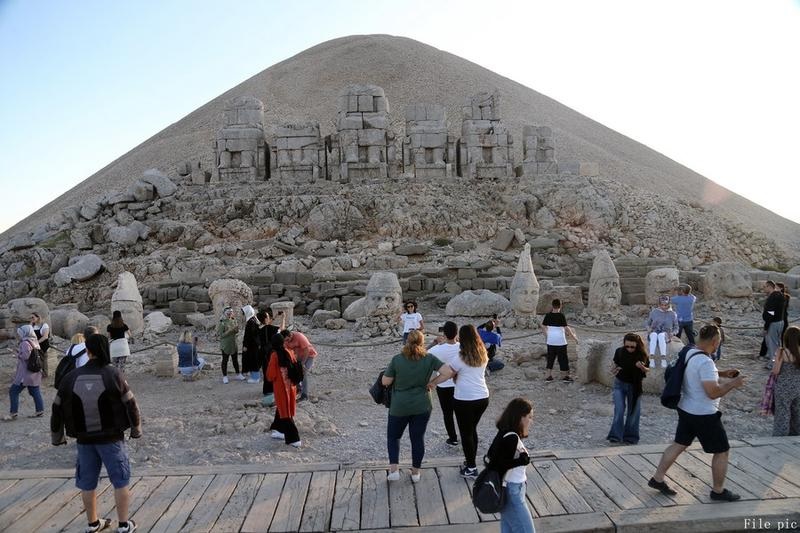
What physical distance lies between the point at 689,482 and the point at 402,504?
8.64ft

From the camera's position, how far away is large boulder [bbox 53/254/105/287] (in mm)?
20016

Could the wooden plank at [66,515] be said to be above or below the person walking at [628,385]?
below

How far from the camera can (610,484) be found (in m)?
5.54

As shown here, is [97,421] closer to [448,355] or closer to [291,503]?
[291,503]

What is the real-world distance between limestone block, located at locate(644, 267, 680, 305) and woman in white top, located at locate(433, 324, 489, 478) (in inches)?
494

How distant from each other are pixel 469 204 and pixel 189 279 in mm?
10724

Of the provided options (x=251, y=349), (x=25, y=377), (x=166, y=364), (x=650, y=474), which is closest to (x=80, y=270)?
(x=166, y=364)

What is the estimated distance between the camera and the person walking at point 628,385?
22.2 ft

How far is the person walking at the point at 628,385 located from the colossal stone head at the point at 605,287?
876 cm

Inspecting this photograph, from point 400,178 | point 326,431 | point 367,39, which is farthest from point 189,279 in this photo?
point 367,39

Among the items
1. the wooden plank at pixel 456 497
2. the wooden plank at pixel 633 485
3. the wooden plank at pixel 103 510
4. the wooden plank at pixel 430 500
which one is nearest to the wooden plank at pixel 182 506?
the wooden plank at pixel 103 510

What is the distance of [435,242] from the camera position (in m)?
21.3

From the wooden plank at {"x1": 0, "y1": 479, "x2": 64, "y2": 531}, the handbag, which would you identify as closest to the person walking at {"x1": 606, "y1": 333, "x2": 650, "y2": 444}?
the handbag

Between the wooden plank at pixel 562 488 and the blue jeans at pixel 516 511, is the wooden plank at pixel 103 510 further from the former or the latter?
the wooden plank at pixel 562 488
